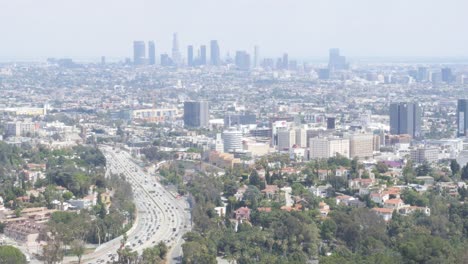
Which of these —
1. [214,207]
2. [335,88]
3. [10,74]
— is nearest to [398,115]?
[214,207]

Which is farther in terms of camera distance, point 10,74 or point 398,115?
point 10,74

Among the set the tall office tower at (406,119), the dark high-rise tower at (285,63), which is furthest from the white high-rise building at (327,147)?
the dark high-rise tower at (285,63)

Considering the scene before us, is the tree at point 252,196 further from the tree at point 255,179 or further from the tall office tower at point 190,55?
the tall office tower at point 190,55

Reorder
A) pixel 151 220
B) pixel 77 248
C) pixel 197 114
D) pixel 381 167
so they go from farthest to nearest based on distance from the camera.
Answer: pixel 197 114, pixel 381 167, pixel 151 220, pixel 77 248

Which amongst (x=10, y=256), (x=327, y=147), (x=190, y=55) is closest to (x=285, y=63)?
(x=190, y=55)

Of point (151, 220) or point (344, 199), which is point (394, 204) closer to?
point (344, 199)

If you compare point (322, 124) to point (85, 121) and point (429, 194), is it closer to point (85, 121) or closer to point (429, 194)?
point (85, 121)

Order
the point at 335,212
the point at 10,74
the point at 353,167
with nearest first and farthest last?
the point at 335,212 < the point at 353,167 < the point at 10,74
